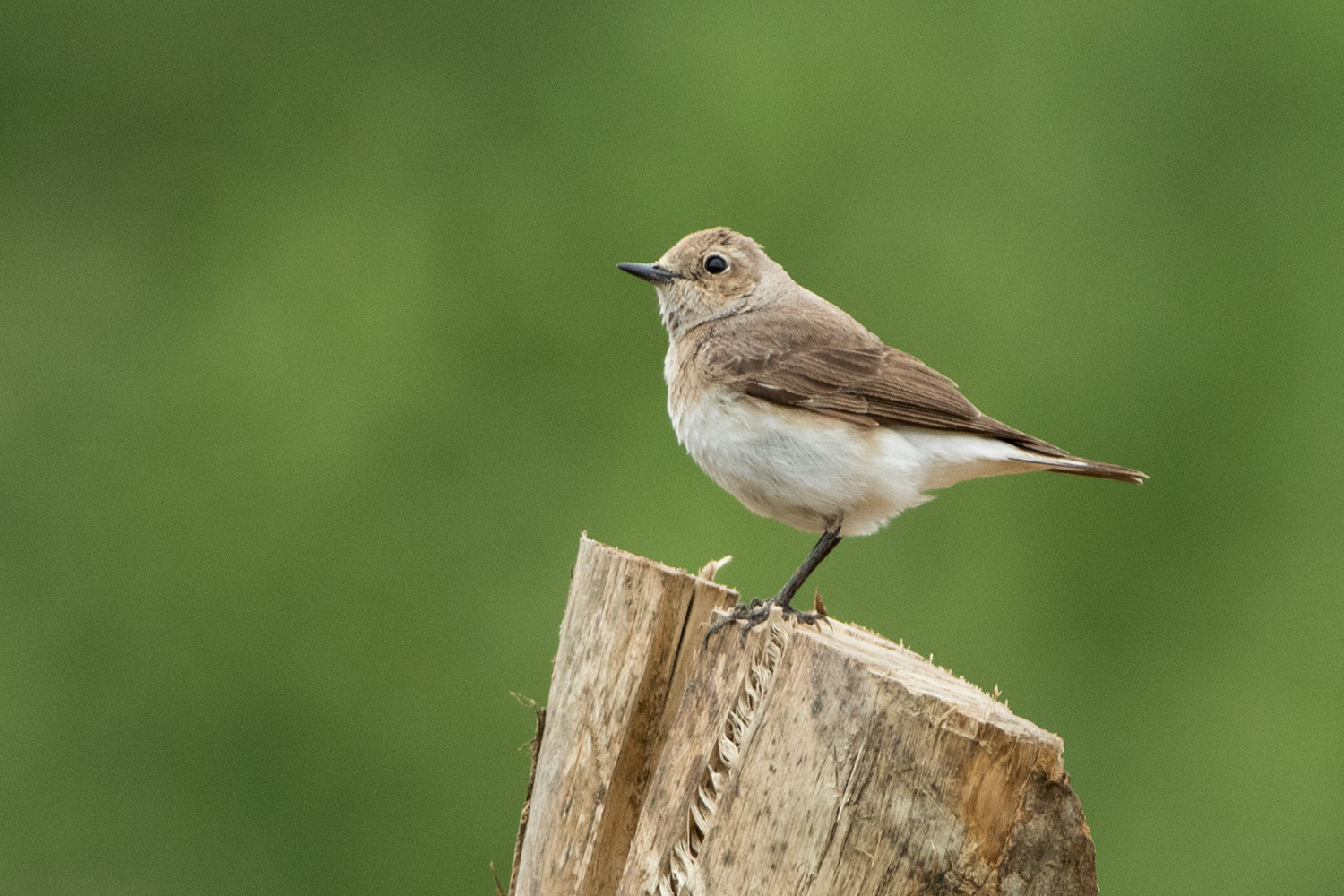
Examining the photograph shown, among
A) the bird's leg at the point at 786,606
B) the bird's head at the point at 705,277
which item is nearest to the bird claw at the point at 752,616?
the bird's leg at the point at 786,606

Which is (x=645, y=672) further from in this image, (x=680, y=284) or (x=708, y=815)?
(x=680, y=284)

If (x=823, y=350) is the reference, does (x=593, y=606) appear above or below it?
below

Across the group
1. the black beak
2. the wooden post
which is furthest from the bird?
the wooden post

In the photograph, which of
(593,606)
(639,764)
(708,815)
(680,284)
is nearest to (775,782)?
(708,815)

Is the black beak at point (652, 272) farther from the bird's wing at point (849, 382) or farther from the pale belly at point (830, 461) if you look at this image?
the pale belly at point (830, 461)

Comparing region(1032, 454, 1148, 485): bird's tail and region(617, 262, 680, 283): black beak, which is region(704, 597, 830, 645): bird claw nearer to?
region(1032, 454, 1148, 485): bird's tail

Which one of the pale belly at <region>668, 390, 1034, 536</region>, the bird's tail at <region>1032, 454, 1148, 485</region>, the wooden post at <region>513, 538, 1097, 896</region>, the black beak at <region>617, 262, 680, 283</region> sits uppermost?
the black beak at <region>617, 262, 680, 283</region>

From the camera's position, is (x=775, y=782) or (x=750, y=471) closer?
(x=775, y=782)

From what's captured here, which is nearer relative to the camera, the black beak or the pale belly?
the pale belly
